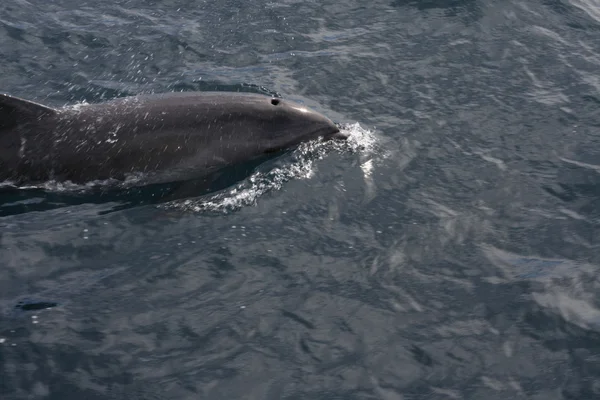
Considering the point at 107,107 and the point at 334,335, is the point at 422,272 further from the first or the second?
the point at 107,107

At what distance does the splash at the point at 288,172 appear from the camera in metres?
11.9

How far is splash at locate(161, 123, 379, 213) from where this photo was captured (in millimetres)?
11867

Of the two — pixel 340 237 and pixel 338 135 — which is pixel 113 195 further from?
pixel 338 135

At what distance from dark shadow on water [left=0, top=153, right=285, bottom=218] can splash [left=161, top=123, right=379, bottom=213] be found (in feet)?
0.70

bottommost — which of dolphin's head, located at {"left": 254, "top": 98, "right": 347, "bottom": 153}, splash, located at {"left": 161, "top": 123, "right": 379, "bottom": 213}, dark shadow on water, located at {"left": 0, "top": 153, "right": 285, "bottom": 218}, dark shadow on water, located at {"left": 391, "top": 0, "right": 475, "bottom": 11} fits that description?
dark shadow on water, located at {"left": 0, "top": 153, "right": 285, "bottom": 218}

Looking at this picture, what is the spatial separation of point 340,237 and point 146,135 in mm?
3372

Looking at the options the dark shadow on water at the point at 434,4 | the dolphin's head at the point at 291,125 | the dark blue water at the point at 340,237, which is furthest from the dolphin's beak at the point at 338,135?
the dark shadow on water at the point at 434,4

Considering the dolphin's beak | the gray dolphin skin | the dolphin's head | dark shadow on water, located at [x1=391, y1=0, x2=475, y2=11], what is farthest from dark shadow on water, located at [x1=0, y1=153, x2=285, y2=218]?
dark shadow on water, located at [x1=391, y1=0, x2=475, y2=11]

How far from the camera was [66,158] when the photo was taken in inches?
486

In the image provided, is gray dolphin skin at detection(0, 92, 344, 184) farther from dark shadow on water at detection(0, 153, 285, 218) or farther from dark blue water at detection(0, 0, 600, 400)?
dark blue water at detection(0, 0, 600, 400)

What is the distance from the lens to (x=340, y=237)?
11305mm

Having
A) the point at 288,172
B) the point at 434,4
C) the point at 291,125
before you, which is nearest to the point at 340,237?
the point at 288,172


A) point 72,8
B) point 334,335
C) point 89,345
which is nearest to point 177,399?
point 89,345

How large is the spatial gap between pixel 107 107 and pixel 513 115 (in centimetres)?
665
